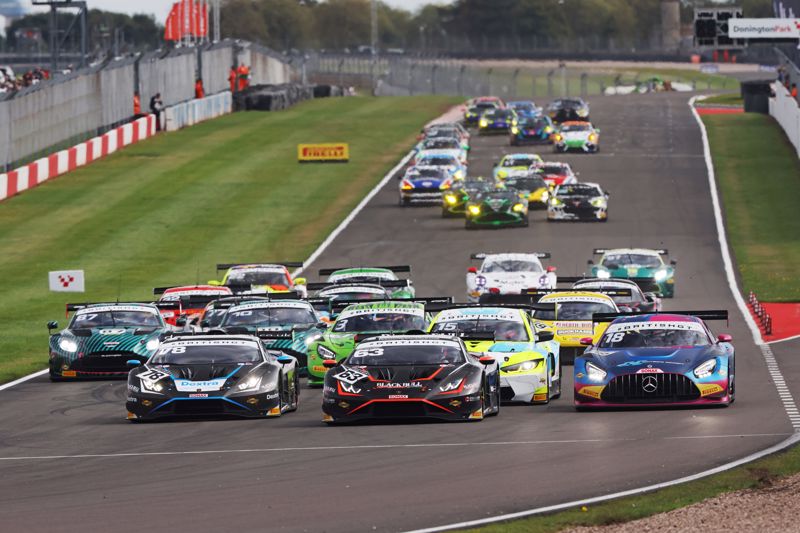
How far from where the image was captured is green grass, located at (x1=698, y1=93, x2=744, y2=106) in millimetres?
105562

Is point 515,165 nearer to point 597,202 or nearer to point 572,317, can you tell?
point 597,202

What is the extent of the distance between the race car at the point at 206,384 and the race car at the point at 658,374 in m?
3.90

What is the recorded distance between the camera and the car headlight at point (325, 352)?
25734 millimetres

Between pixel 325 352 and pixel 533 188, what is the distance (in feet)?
114

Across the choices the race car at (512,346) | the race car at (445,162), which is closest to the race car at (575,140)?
the race car at (445,162)

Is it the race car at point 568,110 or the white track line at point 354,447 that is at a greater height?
the white track line at point 354,447

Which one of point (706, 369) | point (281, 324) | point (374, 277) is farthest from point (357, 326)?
point (374, 277)

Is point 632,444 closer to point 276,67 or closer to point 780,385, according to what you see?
point 780,385

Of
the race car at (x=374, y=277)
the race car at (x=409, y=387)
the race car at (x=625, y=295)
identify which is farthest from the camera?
the race car at (x=374, y=277)

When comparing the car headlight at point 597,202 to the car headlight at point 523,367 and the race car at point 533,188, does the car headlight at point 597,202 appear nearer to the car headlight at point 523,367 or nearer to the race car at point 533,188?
the race car at point 533,188

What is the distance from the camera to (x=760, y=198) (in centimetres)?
6206

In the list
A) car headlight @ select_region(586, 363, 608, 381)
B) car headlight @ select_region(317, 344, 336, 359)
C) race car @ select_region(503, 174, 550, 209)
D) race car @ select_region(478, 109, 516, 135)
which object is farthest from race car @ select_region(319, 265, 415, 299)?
race car @ select_region(478, 109, 516, 135)

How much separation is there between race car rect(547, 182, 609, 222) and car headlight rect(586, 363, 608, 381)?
112ft

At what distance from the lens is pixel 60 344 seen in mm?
27688
